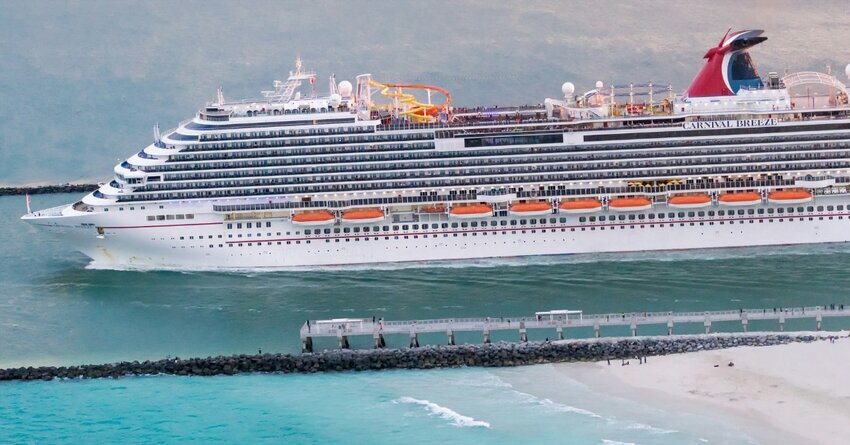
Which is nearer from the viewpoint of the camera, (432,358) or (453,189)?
(432,358)

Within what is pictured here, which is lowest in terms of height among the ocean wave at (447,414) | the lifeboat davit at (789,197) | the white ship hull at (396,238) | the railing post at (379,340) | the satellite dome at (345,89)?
the ocean wave at (447,414)

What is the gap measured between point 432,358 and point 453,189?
387 inches

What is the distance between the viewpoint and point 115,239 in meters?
43.5

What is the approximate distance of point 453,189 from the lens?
143 ft

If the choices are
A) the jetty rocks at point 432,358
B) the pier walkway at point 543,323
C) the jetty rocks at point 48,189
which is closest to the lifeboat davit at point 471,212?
the pier walkway at point 543,323

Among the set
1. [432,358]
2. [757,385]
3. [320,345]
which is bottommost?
[757,385]

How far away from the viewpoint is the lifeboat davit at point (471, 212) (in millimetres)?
43219

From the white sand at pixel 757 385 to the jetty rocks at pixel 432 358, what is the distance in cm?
38

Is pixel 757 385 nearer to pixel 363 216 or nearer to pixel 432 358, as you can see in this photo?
pixel 432 358

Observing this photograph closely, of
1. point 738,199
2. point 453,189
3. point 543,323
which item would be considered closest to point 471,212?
point 453,189

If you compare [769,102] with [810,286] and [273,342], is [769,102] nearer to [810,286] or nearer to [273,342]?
[810,286]

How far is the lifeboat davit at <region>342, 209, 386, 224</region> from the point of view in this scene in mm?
43250

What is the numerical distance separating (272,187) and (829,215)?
15548 millimetres

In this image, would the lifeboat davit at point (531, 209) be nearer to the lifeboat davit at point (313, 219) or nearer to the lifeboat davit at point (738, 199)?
the lifeboat davit at point (738, 199)
